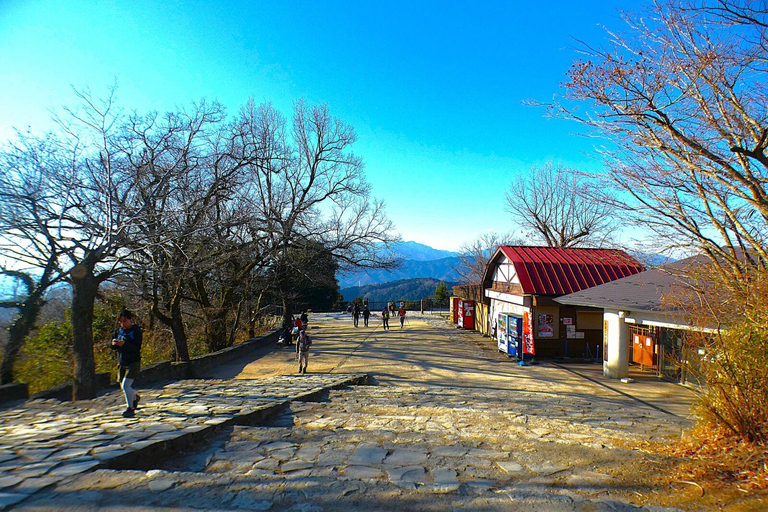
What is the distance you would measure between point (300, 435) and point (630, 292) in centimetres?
1185

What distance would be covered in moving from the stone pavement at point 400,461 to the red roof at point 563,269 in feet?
26.3

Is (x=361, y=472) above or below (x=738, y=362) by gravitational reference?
below

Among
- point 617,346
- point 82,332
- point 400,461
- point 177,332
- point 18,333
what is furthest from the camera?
point 177,332

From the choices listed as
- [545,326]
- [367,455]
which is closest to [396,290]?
[545,326]

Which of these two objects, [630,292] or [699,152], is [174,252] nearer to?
[699,152]

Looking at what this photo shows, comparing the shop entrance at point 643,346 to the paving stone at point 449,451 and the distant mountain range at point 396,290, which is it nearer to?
the paving stone at point 449,451

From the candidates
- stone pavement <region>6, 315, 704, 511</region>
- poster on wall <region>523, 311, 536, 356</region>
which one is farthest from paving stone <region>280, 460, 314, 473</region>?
poster on wall <region>523, 311, 536, 356</region>

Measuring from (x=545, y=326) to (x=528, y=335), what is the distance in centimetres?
93

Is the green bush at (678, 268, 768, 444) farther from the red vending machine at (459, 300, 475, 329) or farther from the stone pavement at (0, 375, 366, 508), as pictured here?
the red vending machine at (459, 300, 475, 329)

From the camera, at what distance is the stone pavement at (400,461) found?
3242 millimetres

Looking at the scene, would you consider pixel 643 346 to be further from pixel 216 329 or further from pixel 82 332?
pixel 216 329

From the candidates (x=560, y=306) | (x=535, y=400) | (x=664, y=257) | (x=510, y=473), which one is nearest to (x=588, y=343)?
(x=560, y=306)

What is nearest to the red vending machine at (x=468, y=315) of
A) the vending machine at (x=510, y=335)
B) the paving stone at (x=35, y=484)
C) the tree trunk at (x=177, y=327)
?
the vending machine at (x=510, y=335)

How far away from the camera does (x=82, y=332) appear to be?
7555 millimetres
